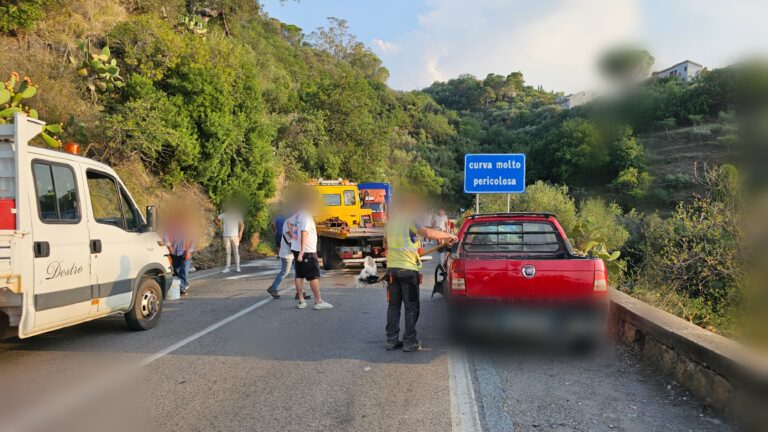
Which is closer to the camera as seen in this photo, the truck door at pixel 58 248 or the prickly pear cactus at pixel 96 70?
the truck door at pixel 58 248

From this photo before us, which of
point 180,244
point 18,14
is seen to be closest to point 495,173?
point 180,244

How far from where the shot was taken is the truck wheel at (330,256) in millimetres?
13812

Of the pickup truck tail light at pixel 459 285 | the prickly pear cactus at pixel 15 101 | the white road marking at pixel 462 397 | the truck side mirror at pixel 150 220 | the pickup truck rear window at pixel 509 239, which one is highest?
the prickly pear cactus at pixel 15 101

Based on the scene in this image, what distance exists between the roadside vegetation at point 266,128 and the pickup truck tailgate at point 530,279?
2587 millimetres

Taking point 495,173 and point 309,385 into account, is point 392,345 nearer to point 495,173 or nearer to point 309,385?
point 309,385

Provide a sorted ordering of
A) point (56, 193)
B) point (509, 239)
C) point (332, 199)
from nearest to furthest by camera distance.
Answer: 1. point (56, 193)
2. point (509, 239)
3. point (332, 199)

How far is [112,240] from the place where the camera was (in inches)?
253

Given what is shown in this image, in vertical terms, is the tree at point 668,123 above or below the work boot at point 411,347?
above

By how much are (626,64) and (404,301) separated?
18506 mm

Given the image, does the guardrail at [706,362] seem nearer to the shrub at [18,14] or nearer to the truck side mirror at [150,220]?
the truck side mirror at [150,220]

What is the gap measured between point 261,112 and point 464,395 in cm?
1946

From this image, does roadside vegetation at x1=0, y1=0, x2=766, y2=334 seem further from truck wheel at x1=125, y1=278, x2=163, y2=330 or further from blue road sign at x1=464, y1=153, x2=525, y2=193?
truck wheel at x1=125, y1=278, x2=163, y2=330

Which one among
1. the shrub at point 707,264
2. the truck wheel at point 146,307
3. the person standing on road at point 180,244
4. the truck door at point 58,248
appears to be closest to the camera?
the truck door at point 58,248

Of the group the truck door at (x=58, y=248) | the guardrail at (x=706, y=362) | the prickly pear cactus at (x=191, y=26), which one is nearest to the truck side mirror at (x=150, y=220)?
the truck door at (x=58, y=248)
